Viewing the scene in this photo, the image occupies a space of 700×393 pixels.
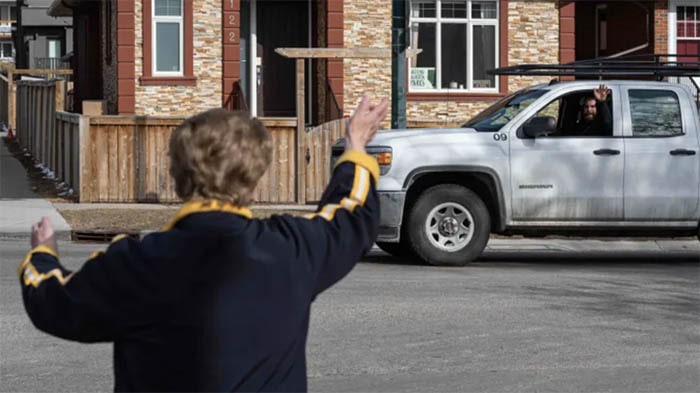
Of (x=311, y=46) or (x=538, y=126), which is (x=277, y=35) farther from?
(x=538, y=126)

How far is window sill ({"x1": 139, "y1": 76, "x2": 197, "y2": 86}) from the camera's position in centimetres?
2570

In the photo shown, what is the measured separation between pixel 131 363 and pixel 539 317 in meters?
7.43

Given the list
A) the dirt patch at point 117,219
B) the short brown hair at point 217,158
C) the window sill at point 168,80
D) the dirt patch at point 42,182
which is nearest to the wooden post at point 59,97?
the dirt patch at point 42,182

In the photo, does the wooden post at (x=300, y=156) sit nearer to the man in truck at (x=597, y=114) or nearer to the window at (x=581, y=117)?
the window at (x=581, y=117)

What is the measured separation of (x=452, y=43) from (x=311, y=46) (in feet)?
Answer: 9.05

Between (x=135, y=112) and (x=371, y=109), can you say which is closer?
(x=371, y=109)

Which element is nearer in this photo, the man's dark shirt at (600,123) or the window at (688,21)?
the man's dark shirt at (600,123)

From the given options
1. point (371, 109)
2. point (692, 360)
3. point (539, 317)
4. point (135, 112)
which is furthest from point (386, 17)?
point (371, 109)

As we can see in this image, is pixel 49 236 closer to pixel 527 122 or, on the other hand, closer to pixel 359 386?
pixel 359 386

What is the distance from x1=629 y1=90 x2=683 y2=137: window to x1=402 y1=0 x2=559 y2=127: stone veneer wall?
480 inches

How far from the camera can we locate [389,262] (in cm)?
1459

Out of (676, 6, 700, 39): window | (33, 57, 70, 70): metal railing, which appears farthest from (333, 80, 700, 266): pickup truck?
(33, 57, 70, 70): metal railing

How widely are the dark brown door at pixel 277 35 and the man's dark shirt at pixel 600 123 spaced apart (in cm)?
1370

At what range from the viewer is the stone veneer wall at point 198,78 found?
84.3ft
